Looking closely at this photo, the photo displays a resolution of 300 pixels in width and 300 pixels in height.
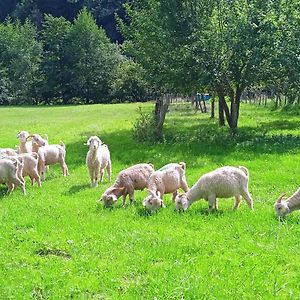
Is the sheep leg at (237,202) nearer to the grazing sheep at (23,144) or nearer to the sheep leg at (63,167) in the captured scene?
the sheep leg at (63,167)

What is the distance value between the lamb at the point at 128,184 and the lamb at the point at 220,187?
1673mm

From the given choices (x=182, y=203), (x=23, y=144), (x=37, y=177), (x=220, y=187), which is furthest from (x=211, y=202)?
(x=23, y=144)

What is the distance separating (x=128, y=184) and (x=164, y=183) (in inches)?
37.6

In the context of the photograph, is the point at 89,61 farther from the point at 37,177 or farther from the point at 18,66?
the point at 37,177

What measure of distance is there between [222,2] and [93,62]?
6128cm

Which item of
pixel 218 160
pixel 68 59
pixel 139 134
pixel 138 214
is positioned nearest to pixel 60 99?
pixel 68 59

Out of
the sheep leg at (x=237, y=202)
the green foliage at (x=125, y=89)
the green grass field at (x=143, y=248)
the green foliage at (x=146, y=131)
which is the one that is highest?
the green foliage at (x=125, y=89)

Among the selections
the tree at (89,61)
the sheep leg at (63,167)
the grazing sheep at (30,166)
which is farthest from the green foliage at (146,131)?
the tree at (89,61)

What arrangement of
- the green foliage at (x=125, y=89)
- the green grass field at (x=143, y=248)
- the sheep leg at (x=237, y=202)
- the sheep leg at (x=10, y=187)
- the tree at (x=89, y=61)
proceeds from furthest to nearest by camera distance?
the tree at (x=89, y=61), the green foliage at (x=125, y=89), the sheep leg at (x=10, y=187), the sheep leg at (x=237, y=202), the green grass field at (x=143, y=248)

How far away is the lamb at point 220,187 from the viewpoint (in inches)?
451

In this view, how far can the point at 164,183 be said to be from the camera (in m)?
12.5

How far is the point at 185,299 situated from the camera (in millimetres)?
7109

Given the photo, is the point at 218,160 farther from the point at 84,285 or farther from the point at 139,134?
the point at 84,285

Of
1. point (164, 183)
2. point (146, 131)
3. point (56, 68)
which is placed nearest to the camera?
point (164, 183)
